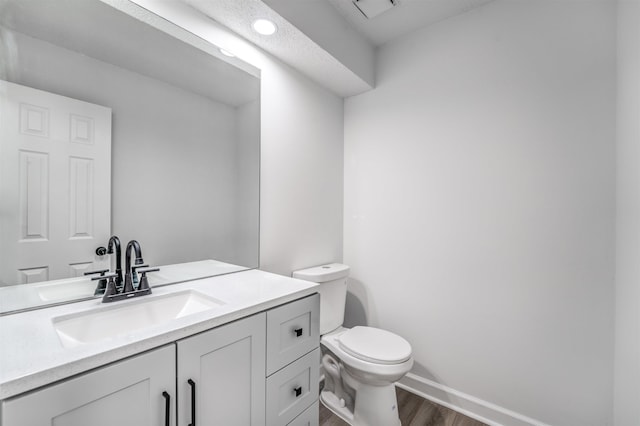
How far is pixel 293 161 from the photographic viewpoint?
1.79m

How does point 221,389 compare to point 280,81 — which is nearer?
point 221,389

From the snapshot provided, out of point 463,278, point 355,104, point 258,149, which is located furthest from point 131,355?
point 355,104

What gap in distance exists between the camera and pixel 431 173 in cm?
180

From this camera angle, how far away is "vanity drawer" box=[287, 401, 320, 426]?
3.67ft

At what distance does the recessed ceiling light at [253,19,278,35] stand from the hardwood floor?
219 cm

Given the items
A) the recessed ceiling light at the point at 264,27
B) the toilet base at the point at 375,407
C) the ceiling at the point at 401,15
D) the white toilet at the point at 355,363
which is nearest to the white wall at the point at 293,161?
the recessed ceiling light at the point at 264,27

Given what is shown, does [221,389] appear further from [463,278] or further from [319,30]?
[319,30]

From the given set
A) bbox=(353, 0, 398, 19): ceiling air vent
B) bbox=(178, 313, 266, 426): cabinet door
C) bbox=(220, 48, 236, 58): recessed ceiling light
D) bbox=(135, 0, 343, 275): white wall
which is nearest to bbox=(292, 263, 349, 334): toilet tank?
bbox=(135, 0, 343, 275): white wall

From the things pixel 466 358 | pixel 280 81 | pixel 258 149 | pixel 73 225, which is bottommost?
pixel 466 358

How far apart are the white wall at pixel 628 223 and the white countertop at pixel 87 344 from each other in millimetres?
1317

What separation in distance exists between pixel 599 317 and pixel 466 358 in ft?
2.26

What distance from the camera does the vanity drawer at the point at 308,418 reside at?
1.12 m

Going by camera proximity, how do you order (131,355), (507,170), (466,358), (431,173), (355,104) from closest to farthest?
(131,355) → (507,170) → (466,358) → (431,173) → (355,104)

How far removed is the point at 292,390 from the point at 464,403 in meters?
1.20
